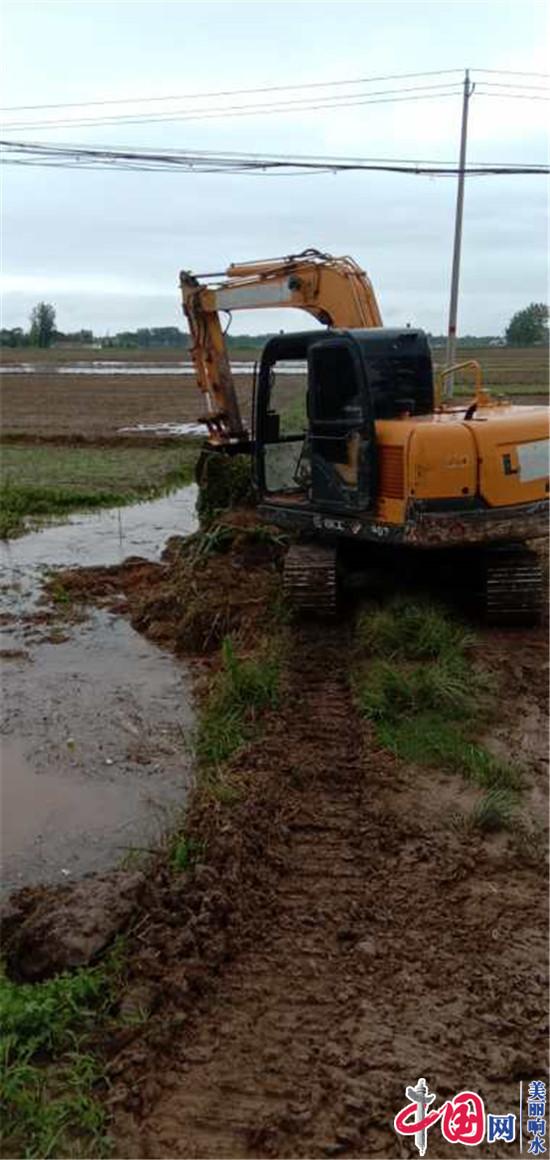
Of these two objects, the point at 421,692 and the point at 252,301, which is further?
the point at 252,301

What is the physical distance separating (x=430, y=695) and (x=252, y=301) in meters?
5.43

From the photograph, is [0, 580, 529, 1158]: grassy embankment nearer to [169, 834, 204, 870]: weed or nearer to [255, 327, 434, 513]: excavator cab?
[169, 834, 204, 870]: weed

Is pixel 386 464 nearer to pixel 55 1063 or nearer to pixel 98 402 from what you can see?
pixel 55 1063

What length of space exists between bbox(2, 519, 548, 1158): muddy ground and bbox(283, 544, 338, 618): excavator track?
230 cm

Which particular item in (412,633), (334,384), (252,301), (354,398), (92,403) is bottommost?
(412,633)

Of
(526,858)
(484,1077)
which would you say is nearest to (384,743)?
(526,858)

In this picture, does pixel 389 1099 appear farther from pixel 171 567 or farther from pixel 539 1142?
pixel 171 567

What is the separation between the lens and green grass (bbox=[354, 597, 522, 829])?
217 inches

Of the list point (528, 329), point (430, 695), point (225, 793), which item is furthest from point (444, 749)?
point (528, 329)

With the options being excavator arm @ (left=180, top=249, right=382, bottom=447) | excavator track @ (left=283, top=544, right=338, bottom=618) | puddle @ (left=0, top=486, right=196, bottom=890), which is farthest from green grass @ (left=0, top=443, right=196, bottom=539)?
excavator track @ (left=283, top=544, right=338, bottom=618)

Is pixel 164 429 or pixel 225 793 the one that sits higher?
pixel 164 429

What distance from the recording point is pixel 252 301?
10344 millimetres

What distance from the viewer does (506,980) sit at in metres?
3.88

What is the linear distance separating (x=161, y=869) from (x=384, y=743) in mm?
1822
